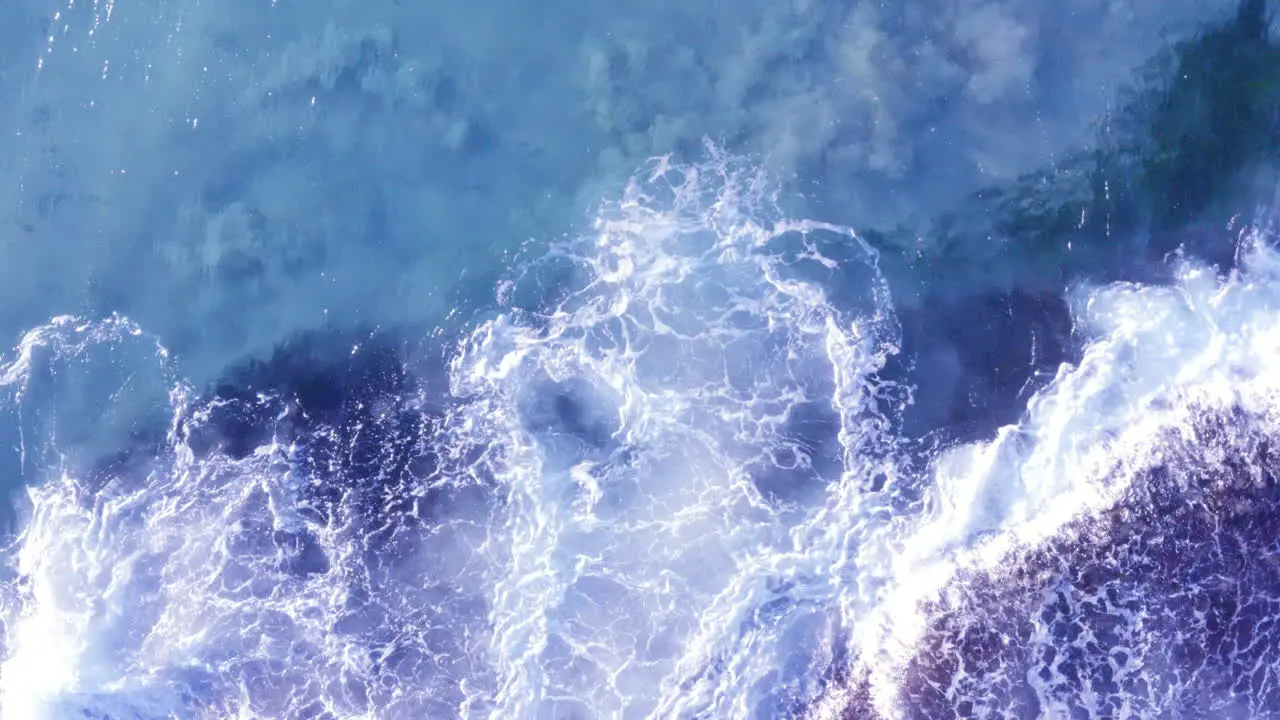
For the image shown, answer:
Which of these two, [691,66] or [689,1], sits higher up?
[689,1]

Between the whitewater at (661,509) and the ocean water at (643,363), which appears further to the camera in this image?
the ocean water at (643,363)

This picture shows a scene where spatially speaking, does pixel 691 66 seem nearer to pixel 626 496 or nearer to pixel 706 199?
pixel 706 199

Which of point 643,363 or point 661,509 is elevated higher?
point 643,363

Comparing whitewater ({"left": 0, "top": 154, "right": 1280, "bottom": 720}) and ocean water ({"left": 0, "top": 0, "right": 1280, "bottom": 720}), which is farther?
ocean water ({"left": 0, "top": 0, "right": 1280, "bottom": 720})

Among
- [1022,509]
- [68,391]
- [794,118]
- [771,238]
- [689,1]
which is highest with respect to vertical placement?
[689,1]

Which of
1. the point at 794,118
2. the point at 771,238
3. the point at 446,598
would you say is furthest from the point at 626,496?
the point at 794,118
